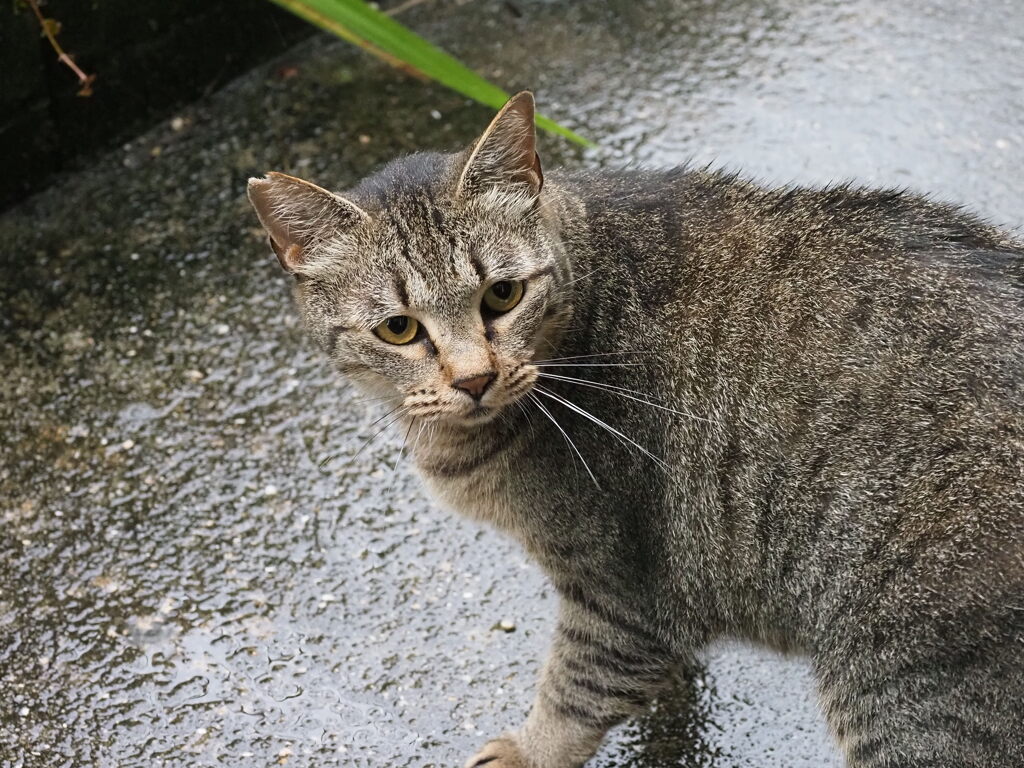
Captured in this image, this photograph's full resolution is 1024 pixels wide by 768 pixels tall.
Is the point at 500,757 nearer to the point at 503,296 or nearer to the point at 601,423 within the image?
the point at 601,423

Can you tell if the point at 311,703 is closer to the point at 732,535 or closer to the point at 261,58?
the point at 732,535

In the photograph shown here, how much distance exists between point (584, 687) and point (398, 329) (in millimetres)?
1006

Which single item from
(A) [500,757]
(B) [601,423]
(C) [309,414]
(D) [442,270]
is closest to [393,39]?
(D) [442,270]

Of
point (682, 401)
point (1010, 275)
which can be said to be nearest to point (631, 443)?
point (682, 401)

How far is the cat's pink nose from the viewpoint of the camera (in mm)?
2424

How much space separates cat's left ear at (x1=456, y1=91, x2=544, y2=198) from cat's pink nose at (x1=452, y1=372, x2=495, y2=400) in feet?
1.49

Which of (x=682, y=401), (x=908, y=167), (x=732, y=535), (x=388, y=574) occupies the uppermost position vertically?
(x=682, y=401)

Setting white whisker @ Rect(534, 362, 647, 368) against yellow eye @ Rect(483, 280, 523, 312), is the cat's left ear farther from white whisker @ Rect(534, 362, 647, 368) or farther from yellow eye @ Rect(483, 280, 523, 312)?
white whisker @ Rect(534, 362, 647, 368)

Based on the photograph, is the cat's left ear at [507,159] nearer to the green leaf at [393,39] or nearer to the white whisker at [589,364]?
the white whisker at [589,364]

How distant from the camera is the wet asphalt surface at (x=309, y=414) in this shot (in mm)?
3041

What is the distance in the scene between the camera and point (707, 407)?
2.55m

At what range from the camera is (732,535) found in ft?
8.28

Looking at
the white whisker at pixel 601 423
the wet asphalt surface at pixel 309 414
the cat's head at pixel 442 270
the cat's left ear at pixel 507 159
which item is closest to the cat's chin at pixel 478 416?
the cat's head at pixel 442 270

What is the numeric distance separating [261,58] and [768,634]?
156 inches
